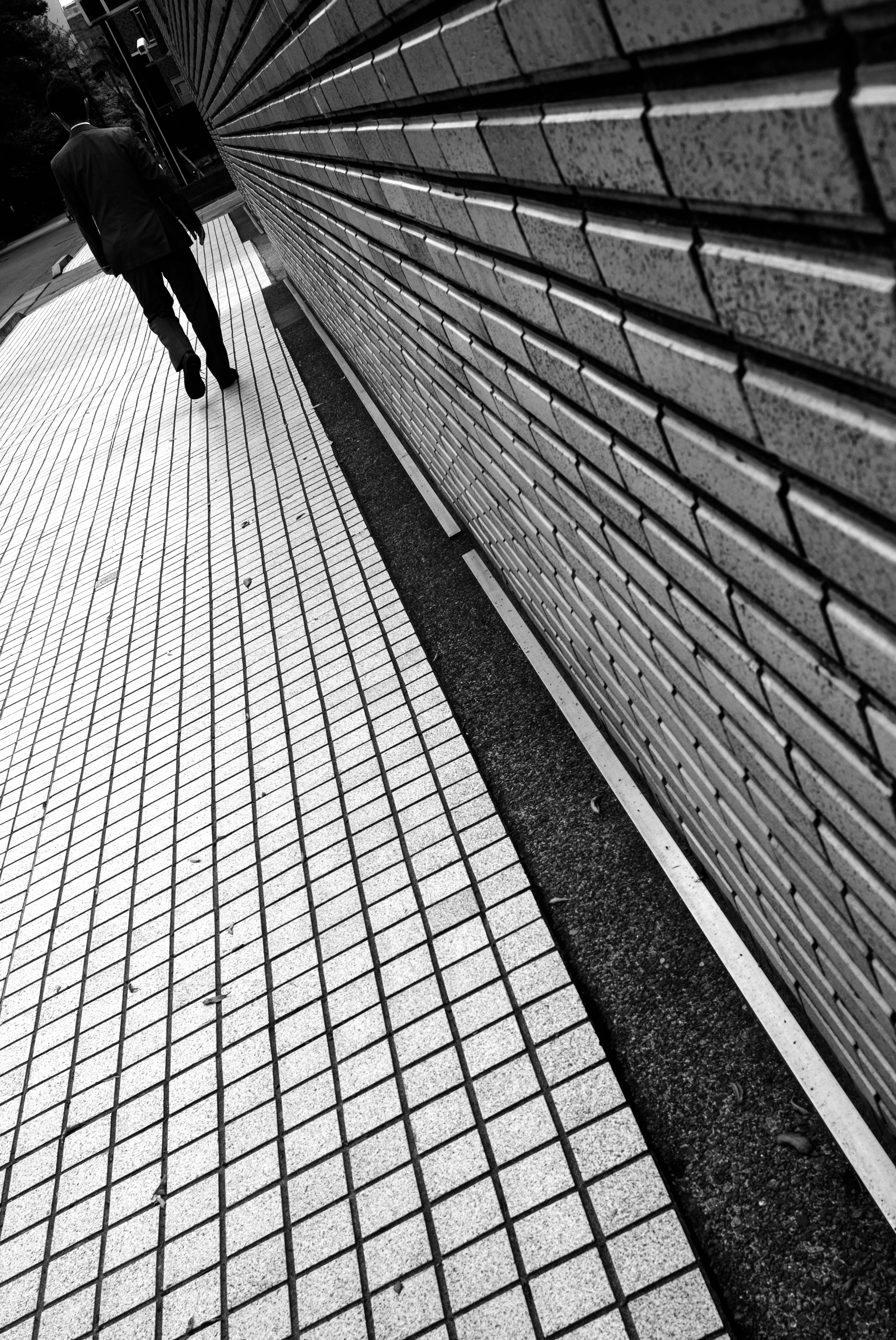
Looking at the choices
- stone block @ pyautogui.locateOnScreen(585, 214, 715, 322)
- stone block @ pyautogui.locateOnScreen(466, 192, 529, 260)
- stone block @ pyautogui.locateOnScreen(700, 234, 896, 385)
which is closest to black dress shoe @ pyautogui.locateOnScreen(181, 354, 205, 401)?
stone block @ pyautogui.locateOnScreen(466, 192, 529, 260)

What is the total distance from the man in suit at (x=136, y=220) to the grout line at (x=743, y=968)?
5.35 metres

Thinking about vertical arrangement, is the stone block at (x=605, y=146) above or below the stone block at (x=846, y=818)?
above

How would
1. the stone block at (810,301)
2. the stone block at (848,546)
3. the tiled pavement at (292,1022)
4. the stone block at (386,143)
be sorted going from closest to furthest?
the stone block at (810,301), the stone block at (848,546), the tiled pavement at (292,1022), the stone block at (386,143)

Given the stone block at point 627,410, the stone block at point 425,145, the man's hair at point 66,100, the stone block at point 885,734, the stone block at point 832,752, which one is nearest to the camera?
the stone block at point 885,734

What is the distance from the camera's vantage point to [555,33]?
1.35 metres

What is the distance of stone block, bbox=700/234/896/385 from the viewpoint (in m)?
0.86

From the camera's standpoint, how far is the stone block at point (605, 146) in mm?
1195

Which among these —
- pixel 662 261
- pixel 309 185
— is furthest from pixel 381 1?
pixel 309 185

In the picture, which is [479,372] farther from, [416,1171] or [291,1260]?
[291,1260]

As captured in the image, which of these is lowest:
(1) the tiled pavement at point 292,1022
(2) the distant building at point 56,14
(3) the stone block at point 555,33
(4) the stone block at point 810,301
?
(1) the tiled pavement at point 292,1022

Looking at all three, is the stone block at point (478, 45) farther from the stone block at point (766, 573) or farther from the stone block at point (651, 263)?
the stone block at point (766, 573)

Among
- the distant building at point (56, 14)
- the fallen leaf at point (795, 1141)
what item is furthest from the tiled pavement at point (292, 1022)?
the distant building at point (56, 14)

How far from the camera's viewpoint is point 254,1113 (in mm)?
2541

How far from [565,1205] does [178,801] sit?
85.6 inches
